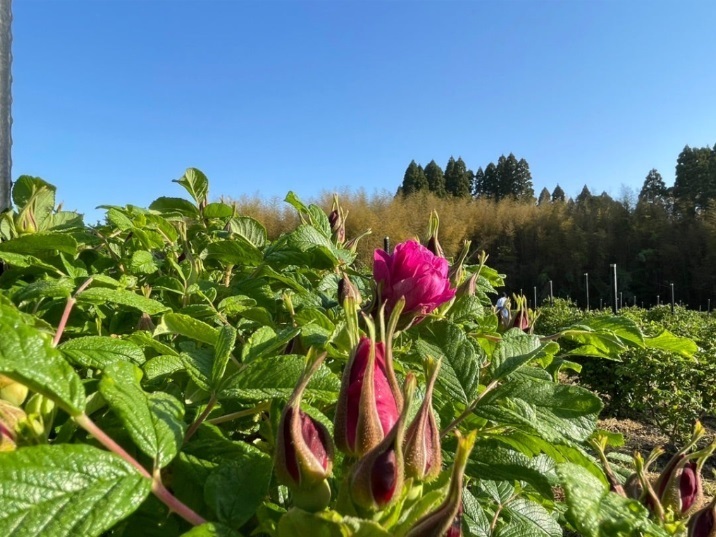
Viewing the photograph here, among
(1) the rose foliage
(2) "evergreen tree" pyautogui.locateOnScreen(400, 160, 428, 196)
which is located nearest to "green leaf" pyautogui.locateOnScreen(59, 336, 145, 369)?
(1) the rose foliage

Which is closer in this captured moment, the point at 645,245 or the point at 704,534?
the point at 704,534

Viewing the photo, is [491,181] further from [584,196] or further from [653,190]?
[653,190]

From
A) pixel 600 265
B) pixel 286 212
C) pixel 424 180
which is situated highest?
pixel 424 180

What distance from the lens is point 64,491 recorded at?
0.30m

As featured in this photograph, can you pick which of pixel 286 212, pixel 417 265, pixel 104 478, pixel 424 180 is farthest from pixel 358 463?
pixel 424 180

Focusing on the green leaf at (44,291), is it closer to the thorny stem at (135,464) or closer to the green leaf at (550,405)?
the thorny stem at (135,464)

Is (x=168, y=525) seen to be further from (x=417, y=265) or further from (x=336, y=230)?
(x=336, y=230)

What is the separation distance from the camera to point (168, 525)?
17.5 inches

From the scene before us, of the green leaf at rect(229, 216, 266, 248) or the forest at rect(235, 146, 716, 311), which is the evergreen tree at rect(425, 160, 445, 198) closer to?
the forest at rect(235, 146, 716, 311)

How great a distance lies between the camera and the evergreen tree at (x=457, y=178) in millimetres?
29125

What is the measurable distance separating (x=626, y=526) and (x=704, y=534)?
12 centimetres

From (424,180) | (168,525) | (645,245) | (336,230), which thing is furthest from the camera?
(424,180)

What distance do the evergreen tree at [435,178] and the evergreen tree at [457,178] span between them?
52 centimetres

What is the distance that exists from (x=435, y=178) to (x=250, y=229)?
93.8ft
